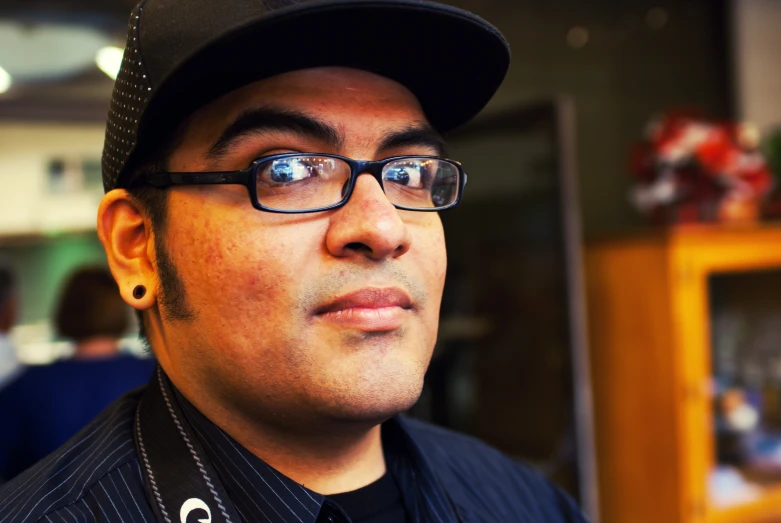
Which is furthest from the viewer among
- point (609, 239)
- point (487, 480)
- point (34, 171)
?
point (34, 171)

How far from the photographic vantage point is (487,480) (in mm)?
1142

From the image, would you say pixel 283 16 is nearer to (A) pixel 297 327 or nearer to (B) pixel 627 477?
(A) pixel 297 327

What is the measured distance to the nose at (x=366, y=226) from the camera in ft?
2.75

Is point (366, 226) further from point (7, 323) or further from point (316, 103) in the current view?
point (7, 323)

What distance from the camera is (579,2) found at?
306 cm

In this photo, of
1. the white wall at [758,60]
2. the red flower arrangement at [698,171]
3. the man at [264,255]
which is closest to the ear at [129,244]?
the man at [264,255]

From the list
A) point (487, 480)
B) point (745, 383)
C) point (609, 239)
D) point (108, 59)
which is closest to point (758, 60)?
point (609, 239)

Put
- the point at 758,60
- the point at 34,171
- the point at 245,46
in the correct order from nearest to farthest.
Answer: the point at 245,46 < the point at 758,60 < the point at 34,171

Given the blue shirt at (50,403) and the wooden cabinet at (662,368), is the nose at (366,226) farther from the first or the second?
the wooden cabinet at (662,368)

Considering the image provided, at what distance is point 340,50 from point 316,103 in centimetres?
7

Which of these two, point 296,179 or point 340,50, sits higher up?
point 340,50

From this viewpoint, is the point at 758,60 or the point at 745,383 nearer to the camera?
the point at 745,383

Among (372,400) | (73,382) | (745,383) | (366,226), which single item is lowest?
(745,383)

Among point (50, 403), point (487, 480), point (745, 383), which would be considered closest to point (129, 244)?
point (487, 480)
